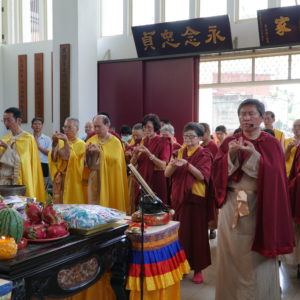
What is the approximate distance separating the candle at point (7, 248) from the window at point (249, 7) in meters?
6.59

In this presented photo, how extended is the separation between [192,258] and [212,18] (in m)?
4.65

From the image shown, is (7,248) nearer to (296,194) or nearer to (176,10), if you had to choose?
(296,194)

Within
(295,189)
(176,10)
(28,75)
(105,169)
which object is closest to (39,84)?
(28,75)

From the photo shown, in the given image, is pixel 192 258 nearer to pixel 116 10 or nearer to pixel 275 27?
pixel 275 27

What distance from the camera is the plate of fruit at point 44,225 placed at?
1.83 metres

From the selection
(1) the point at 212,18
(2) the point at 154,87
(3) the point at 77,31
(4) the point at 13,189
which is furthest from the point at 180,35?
(4) the point at 13,189

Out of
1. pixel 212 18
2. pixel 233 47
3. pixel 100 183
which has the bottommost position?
pixel 100 183

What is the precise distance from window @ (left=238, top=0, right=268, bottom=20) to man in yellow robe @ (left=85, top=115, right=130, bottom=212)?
4.29 m

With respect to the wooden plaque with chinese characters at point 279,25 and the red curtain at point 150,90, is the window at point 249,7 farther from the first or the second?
the red curtain at point 150,90

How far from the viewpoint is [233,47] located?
711 cm

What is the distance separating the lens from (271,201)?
2553mm

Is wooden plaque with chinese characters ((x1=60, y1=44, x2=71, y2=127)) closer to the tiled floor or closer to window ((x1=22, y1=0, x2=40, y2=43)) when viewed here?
window ((x1=22, y1=0, x2=40, y2=43))

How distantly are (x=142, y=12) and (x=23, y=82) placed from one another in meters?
3.12

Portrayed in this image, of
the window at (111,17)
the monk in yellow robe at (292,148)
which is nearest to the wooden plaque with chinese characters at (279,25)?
the monk in yellow robe at (292,148)
